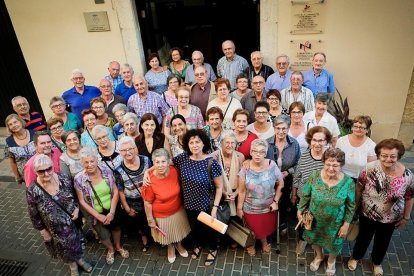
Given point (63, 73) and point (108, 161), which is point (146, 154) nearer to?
point (108, 161)

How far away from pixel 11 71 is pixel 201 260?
281 inches

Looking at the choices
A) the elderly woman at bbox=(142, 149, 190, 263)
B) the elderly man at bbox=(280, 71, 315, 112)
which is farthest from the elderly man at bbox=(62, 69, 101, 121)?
the elderly man at bbox=(280, 71, 315, 112)

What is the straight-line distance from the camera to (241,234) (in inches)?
173

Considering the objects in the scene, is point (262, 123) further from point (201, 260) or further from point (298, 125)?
point (201, 260)

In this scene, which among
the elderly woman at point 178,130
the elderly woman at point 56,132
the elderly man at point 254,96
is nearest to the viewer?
the elderly woman at point 178,130

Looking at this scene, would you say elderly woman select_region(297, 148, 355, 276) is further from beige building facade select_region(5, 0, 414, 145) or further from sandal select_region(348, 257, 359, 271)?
beige building facade select_region(5, 0, 414, 145)

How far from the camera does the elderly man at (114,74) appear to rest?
20.9 ft

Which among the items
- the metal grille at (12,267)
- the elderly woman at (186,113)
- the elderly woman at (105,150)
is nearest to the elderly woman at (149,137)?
the elderly woman at (186,113)

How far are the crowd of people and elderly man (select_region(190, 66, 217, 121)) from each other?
514 mm

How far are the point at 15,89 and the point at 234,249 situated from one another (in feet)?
24.0

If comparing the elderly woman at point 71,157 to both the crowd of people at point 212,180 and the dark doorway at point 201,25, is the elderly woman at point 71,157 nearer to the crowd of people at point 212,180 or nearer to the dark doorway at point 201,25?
the crowd of people at point 212,180

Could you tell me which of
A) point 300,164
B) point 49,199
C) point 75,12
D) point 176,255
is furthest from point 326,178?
point 75,12

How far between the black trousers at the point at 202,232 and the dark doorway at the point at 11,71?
634 centimetres

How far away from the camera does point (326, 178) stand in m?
3.65
